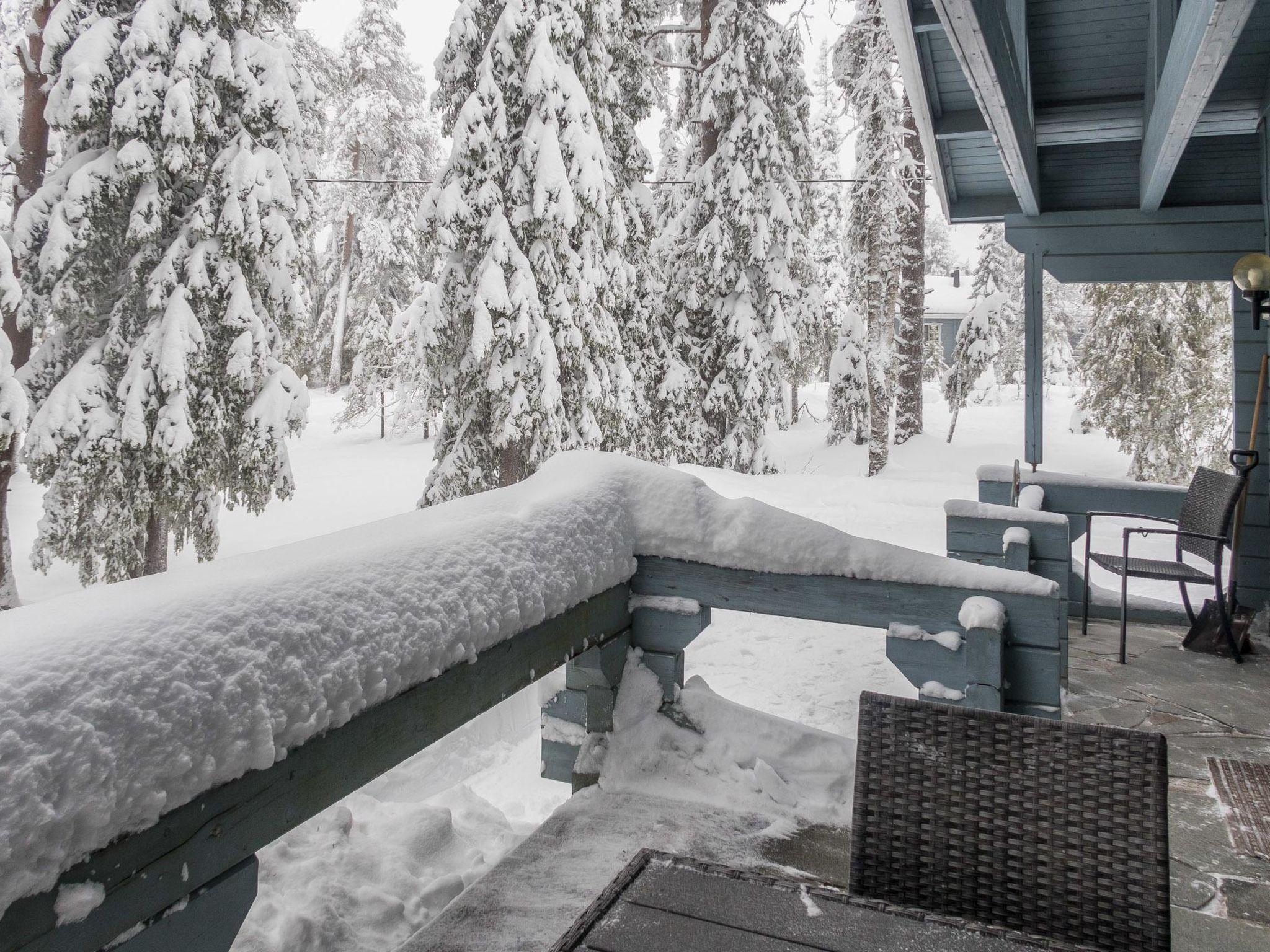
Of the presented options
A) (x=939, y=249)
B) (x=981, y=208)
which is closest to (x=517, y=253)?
(x=981, y=208)

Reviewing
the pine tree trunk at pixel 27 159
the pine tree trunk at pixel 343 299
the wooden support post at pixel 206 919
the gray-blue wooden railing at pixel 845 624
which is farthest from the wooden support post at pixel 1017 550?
the pine tree trunk at pixel 343 299

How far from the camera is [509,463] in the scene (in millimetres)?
10492

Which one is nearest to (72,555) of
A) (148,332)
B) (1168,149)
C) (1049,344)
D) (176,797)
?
(148,332)

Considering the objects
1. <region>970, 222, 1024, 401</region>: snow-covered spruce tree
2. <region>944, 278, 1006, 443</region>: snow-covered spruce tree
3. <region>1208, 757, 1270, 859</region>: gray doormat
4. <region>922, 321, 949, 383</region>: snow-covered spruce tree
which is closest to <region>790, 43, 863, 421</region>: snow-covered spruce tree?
<region>944, 278, 1006, 443</region>: snow-covered spruce tree

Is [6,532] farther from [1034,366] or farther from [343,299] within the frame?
[343,299]

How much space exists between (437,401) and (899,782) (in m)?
9.76

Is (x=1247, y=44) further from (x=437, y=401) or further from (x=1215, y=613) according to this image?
(x=437, y=401)

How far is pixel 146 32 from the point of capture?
838cm

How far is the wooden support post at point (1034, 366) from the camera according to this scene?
5.80 meters

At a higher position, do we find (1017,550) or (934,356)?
(934,356)

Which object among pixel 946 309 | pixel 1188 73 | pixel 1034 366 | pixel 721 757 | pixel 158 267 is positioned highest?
pixel 946 309

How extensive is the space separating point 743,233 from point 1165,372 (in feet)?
27.4

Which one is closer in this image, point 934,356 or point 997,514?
point 997,514

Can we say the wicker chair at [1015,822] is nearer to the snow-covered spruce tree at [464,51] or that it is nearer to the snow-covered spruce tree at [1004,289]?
the snow-covered spruce tree at [464,51]
